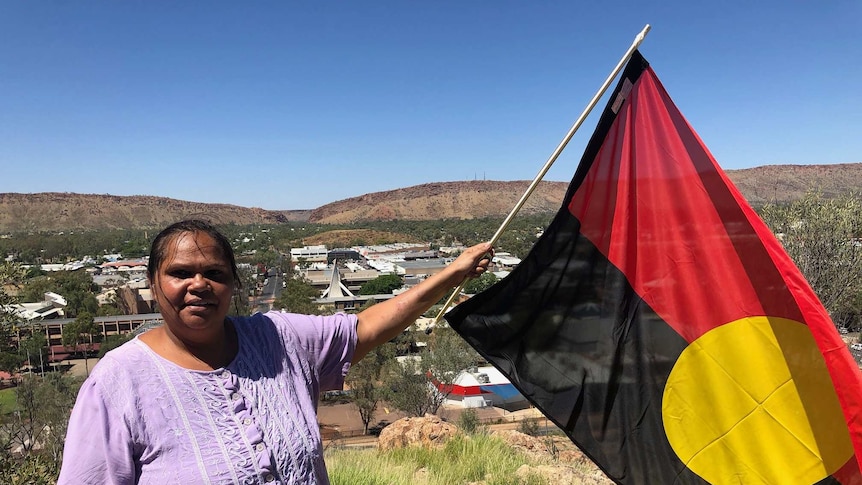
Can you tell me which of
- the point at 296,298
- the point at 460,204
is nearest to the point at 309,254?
the point at 296,298

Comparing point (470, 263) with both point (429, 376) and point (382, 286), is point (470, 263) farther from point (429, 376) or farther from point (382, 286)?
point (382, 286)

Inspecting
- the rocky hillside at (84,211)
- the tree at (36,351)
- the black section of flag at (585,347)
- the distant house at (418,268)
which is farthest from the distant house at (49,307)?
the rocky hillside at (84,211)

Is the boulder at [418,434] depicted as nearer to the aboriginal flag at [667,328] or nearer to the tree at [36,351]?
the aboriginal flag at [667,328]

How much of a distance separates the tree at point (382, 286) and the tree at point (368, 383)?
68.6 feet

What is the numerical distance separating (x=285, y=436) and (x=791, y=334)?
8.24ft

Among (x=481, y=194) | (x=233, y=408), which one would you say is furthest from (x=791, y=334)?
(x=481, y=194)

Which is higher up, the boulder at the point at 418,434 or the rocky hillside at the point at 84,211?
the rocky hillside at the point at 84,211

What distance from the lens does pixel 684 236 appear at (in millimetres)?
2828

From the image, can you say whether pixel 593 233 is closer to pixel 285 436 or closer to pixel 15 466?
pixel 285 436

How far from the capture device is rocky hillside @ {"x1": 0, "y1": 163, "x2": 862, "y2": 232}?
132 metres

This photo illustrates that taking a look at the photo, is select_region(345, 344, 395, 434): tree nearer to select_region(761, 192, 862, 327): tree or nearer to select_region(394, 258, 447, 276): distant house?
select_region(761, 192, 862, 327): tree

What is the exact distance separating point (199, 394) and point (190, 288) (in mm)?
335

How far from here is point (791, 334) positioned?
8.34 feet

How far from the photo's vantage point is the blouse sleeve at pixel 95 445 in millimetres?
1328
